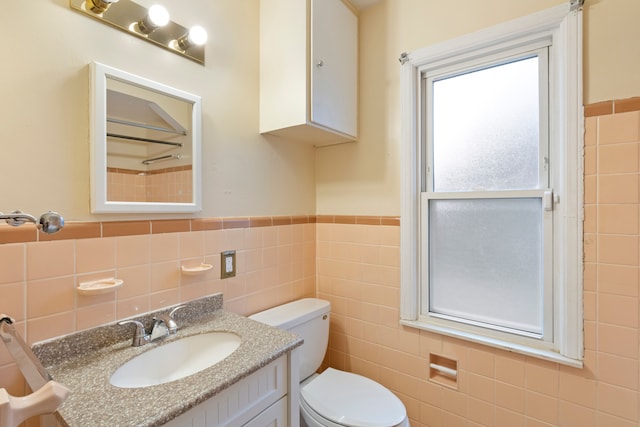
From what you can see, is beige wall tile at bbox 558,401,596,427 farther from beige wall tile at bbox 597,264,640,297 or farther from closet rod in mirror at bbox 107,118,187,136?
closet rod in mirror at bbox 107,118,187,136

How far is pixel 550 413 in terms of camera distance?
123cm

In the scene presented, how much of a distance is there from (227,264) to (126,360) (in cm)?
53

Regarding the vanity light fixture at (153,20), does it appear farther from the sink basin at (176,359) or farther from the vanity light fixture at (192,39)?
the sink basin at (176,359)

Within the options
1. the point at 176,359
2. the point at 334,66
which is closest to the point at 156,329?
the point at 176,359

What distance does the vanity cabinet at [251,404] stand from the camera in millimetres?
791

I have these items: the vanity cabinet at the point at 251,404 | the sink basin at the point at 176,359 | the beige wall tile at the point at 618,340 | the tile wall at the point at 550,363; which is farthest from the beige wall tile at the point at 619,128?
the sink basin at the point at 176,359

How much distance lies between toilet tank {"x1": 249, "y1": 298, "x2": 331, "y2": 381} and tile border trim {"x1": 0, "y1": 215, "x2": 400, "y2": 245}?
0.45 metres

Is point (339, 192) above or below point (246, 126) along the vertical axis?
below

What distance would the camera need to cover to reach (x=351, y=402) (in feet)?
4.32

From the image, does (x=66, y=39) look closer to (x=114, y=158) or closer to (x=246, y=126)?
(x=114, y=158)

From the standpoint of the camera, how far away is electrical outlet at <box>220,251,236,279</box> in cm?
136

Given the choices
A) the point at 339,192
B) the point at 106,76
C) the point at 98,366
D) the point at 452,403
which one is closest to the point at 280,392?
the point at 98,366

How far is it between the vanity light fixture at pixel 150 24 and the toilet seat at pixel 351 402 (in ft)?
5.21

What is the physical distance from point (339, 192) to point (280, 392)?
1.12 meters
